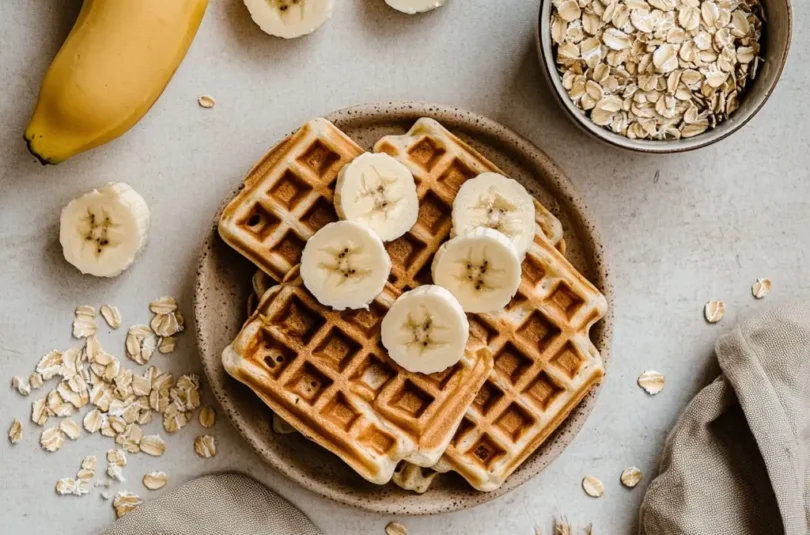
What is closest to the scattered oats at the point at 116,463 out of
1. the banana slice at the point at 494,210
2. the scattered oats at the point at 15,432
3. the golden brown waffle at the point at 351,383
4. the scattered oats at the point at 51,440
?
the scattered oats at the point at 51,440

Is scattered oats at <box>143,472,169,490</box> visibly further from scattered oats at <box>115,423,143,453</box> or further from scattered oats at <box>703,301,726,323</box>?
scattered oats at <box>703,301,726,323</box>

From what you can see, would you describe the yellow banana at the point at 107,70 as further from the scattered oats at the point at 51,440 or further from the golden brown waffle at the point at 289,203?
the scattered oats at the point at 51,440

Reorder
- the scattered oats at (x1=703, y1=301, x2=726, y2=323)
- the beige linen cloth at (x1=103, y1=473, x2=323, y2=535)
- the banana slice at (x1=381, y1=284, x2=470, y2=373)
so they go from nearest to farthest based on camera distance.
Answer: the banana slice at (x1=381, y1=284, x2=470, y2=373) < the beige linen cloth at (x1=103, y1=473, x2=323, y2=535) < the scattered oats at (x1=703, y1=301, x2=726, y2=323)

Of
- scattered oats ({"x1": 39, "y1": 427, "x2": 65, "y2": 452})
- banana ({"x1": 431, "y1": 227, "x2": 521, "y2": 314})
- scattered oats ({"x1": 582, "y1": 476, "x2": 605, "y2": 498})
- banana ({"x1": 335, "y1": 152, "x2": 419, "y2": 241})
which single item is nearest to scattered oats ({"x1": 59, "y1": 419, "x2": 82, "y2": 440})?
scattered oats ({"x1": 39, "y1": 427, "x2": 65, "y2": 452})

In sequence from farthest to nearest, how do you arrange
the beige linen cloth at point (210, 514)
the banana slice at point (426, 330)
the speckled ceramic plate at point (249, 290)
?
the beige linen cloth at point (210, 514)
the speckled ceramic plate at point (249, 290)
the banana slice at point (426, 330)

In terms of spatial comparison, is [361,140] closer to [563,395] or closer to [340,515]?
[563,395]

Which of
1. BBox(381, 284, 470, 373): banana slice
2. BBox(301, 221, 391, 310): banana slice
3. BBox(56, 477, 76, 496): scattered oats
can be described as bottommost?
BBox(56, 477, 76, 496): scattered oats

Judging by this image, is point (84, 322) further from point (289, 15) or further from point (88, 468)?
point (289, 15)

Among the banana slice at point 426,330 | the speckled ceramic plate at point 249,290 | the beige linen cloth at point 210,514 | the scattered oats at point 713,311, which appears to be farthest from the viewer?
the scattered oats at point 713,311
